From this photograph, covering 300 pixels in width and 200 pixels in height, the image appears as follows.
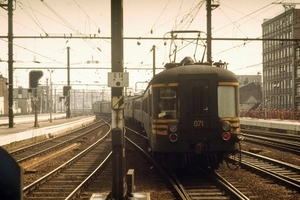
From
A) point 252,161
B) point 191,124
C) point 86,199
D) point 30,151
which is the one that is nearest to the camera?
point 86,199

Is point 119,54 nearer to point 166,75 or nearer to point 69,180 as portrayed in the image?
point 166,75

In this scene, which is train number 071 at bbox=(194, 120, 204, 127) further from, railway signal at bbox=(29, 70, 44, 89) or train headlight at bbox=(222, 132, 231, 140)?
railway signal at bbox=(29, 70, 44, 89)

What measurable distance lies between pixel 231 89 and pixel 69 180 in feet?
18.2

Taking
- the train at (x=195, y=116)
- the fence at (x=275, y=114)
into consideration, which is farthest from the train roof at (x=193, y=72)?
the fence at (x=275, y=114)

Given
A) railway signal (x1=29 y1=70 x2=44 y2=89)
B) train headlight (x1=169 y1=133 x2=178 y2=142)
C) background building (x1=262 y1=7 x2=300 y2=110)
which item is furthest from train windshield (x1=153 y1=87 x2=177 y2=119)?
background building (x1=262 y1=7 x2=300 y2=110)

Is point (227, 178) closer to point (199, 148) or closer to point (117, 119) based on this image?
point (199, 148)

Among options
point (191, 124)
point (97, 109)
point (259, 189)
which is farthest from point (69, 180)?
point (97, 109)

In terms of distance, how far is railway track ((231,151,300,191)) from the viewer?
368 inches

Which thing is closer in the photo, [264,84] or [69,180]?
[69,180]

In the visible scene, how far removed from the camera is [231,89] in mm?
Answer: 10375

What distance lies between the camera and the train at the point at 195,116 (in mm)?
9914

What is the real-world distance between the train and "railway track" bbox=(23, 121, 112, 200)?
253 centimetres

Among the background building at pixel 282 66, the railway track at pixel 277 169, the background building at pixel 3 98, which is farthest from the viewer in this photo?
the background building at pixel 3 98

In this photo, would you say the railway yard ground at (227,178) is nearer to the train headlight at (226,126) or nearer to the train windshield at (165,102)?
the train headlight at (226,126)
